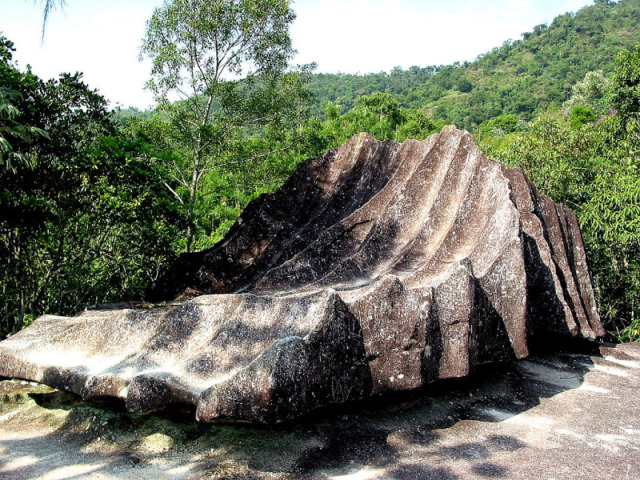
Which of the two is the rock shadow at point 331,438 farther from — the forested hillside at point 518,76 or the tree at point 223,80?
the forested hillside at point 518,76

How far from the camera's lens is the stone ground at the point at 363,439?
319 centimetres

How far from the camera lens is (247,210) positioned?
6539 mm

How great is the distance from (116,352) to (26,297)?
9.28 ft

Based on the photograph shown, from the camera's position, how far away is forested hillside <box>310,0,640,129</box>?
6788 centimetres

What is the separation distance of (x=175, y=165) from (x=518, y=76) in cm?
8148

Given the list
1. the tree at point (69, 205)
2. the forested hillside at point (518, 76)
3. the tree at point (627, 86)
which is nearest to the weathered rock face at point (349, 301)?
the tree at point (69, 205)

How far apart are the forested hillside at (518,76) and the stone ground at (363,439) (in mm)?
59312

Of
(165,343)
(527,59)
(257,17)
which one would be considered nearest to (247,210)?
(165,343)

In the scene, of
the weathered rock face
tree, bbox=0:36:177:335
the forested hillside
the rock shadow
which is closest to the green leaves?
the weathered rock face

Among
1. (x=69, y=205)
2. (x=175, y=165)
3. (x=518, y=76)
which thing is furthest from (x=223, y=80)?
(x=518, y=76)

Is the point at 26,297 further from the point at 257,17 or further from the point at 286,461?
the point at 257,17

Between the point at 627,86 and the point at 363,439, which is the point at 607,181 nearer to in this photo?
the point at 627,86

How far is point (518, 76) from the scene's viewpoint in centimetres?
8212

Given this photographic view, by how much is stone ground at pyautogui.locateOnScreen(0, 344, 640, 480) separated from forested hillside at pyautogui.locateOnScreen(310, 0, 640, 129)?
195 feet
